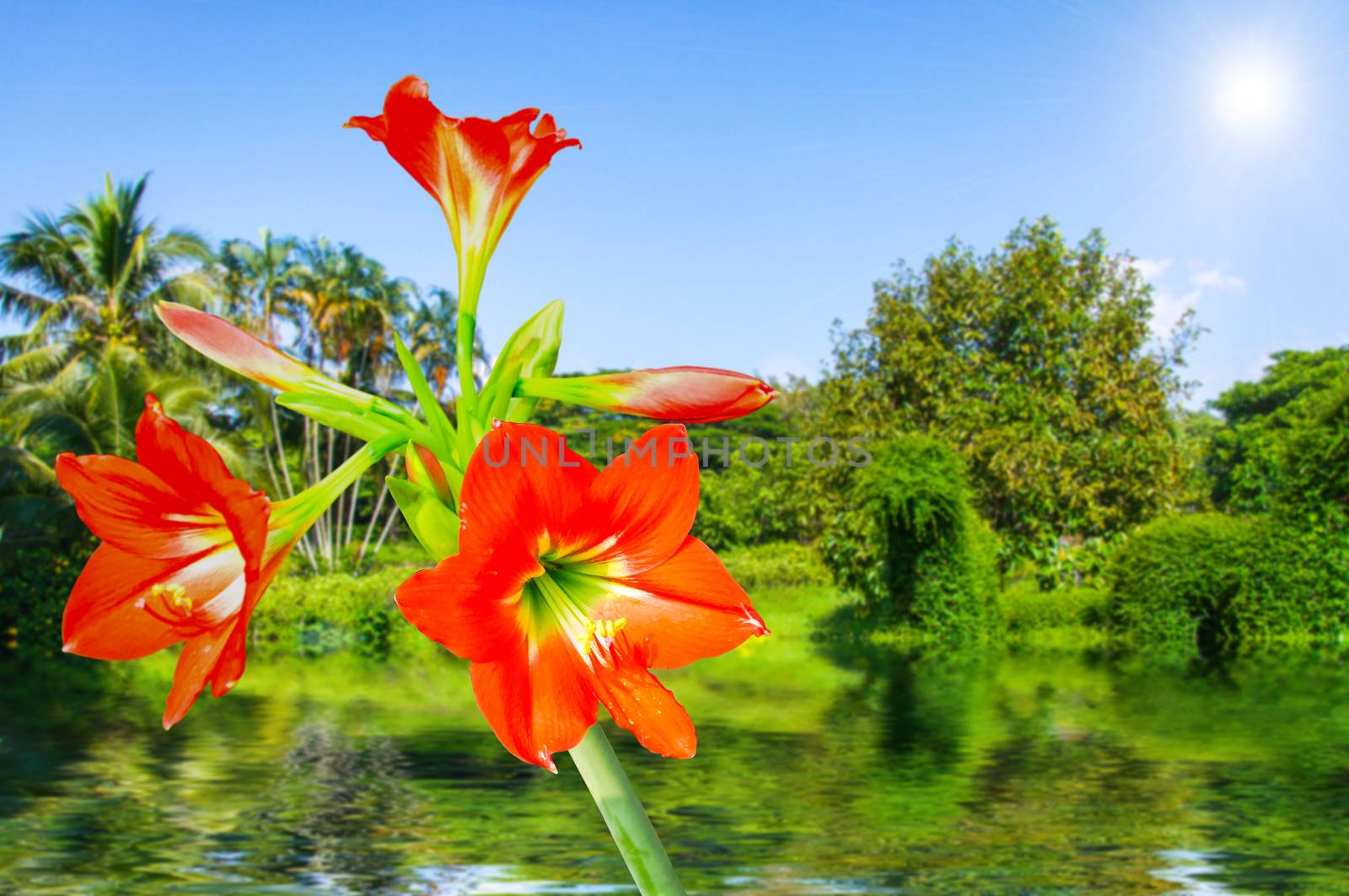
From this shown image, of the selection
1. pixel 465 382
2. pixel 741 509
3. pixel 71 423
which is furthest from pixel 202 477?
pixel 741 509

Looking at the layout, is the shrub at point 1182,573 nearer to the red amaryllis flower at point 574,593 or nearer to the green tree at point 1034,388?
the green tree at point 1034,388

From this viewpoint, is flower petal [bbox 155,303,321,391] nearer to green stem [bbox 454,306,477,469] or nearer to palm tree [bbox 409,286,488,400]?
green stem [bbox 454,306,477,469]

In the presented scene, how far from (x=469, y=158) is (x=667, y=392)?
29cm

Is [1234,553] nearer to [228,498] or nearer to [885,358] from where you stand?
[885,358]

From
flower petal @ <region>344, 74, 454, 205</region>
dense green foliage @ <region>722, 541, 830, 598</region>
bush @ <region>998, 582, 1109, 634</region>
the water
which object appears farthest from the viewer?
dense green foliage @ <region>722, 541, 830, 598</region>

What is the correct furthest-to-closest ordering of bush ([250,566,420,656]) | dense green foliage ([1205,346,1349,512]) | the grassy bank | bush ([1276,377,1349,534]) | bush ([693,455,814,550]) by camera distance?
dense green foliage ([1205,346,1349,512]) < bush ([693,455,814,550]) < bush ([250,566,420,656]) < the grassy bank < bush ([1276,377,1349,534])

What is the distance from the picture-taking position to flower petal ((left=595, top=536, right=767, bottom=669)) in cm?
78

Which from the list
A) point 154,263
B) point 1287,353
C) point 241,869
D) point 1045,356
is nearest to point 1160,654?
point 1045,356

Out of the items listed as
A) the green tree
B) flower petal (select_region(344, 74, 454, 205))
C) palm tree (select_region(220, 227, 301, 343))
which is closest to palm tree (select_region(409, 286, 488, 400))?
palm tree (select_region(220, 227, 301, 343))

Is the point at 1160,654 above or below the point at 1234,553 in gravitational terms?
below

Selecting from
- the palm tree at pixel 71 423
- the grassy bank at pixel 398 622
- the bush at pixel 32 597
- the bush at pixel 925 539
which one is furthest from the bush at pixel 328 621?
the bush at pixel 925 539

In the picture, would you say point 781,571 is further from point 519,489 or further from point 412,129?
point 519,489

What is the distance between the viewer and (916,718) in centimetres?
980

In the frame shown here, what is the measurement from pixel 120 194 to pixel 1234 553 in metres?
22.4
